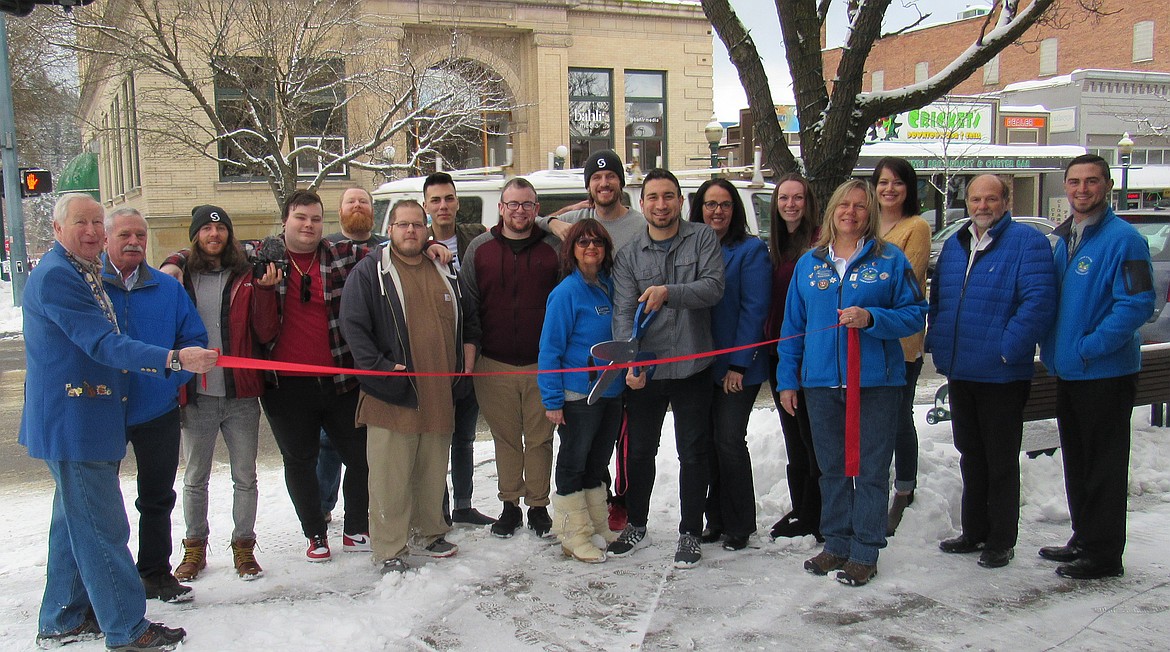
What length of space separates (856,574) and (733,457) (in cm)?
83

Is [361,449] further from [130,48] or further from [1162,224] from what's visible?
[130,48]

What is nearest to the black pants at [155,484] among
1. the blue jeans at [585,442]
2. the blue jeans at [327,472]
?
the blue jeans at [327,472]

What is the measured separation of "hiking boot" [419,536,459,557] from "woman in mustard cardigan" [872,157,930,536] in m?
2.39

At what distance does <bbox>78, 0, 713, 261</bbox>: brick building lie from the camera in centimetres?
2306

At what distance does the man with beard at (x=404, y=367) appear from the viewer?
4.38m

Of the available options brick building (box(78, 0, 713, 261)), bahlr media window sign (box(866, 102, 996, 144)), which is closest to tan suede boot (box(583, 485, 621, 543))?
brick building (box(78, 0, 713, 261))

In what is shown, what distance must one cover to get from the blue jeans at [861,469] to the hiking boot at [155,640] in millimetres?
3064

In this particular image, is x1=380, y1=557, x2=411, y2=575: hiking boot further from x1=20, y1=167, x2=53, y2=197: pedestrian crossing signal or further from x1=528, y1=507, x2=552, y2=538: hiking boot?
x1=20, y1=167, x2=53, y2=197: pedestrian crossing signal

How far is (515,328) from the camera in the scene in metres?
4.88

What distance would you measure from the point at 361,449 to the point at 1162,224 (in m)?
9.17

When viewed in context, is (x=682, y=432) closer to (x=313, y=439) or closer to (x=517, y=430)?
(x=517, y=430)

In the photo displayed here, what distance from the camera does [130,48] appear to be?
56.9 ft

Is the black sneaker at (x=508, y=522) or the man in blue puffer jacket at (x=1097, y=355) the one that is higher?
the man in blue puffer jacket at (x=1097, y=355)

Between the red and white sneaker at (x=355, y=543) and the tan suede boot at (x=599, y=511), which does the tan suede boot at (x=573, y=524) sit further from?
the red and white sneaker at (x=355, y=543)
